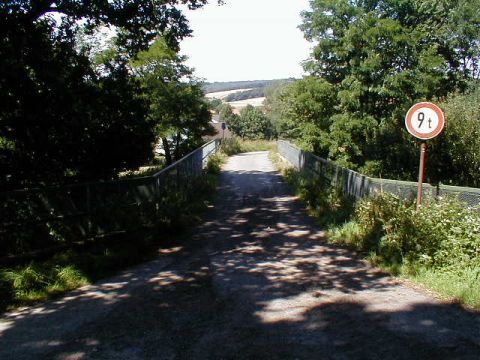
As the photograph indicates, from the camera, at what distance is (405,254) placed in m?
7.26

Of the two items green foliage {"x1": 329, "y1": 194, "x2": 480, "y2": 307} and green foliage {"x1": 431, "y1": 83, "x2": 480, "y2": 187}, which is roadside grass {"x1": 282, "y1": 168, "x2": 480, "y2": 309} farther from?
green foliage {"x1": 431, "y1": 83, "x2": 480, "y2": 187}

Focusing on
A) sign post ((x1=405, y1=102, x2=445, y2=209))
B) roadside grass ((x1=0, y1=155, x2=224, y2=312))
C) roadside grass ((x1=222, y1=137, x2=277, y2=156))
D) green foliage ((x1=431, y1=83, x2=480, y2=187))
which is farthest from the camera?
roadside grass ((x1=222, y1=137, x2=277, y2=156))

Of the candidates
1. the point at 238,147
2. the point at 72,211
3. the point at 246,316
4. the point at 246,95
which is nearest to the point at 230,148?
the point at 238,147

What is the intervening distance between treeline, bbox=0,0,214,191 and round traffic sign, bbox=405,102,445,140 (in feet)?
24.0

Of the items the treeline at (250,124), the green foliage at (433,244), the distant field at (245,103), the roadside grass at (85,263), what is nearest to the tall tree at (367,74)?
the green foliage at (433,244)

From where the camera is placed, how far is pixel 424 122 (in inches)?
317

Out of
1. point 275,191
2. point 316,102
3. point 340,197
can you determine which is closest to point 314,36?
point 316,102

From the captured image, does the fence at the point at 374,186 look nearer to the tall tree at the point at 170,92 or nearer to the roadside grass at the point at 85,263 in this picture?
the roadside grass at the point at 85,263

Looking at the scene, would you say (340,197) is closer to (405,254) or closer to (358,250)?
(358,250)

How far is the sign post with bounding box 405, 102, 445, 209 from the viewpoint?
7832mm

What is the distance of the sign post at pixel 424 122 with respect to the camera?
25.7ft

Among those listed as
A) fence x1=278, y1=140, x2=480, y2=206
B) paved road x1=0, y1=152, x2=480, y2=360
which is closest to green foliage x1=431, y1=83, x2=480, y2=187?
fence x1=278, y1=140, x2=480, y2=206

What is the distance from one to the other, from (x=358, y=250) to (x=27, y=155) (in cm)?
824

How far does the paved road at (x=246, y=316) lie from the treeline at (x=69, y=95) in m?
4.57
